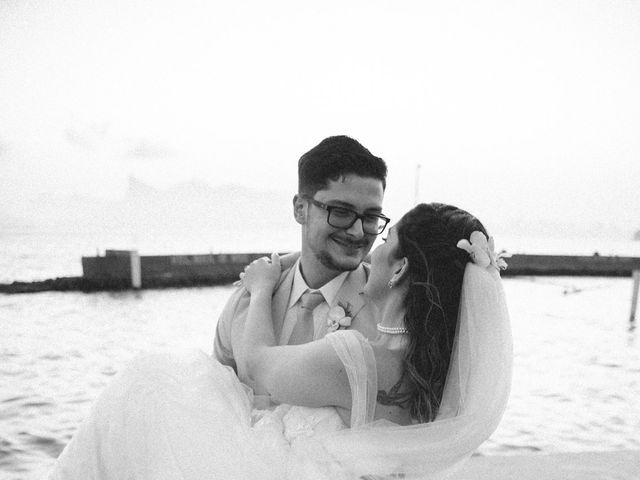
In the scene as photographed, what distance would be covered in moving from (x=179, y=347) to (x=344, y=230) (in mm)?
9165

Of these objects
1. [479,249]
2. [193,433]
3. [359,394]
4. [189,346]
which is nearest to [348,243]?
[479,249]

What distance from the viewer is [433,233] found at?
201 centimetres

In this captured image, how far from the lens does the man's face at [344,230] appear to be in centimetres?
225

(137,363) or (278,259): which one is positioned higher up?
(278,259)

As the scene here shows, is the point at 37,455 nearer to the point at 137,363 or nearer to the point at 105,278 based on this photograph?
the point at 137,363

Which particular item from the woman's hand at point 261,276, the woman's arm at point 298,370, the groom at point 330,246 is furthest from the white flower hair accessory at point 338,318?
the woman's hand at point 261,276

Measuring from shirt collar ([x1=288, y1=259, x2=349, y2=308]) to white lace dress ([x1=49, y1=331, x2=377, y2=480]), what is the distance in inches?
17.4

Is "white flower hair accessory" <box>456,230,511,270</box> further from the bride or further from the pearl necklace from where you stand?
the pearl necklace

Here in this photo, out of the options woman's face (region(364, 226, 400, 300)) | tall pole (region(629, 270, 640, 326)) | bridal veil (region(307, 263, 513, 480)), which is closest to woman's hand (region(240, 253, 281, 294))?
woman's face (region(364, 226, 400, 300))

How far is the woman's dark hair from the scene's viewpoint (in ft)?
6.44

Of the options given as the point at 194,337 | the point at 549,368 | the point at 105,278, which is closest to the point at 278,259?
the point at 549,368

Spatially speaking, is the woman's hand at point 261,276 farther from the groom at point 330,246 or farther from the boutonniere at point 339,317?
the boutonniere at point 339,317

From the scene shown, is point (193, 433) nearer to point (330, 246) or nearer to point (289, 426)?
point (289, 426)

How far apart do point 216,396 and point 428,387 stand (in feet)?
2.62
